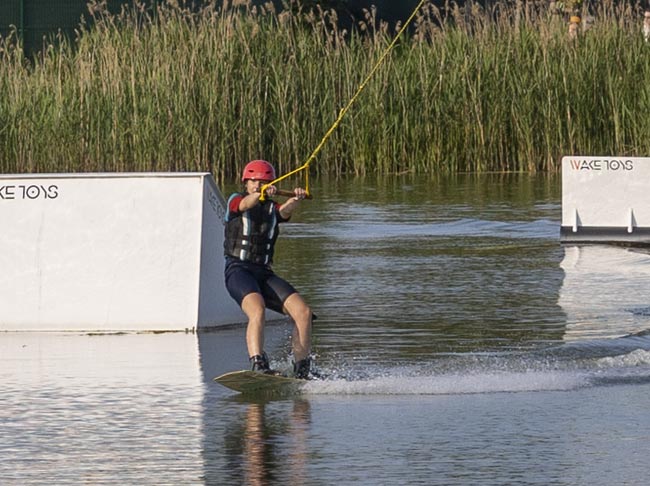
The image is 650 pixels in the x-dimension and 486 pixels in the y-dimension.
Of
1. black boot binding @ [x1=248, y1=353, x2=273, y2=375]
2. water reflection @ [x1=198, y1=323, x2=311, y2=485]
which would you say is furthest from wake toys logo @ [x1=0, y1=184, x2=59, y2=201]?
black boot binding @ [x1=248, y1=353, x2=273, y2=375]

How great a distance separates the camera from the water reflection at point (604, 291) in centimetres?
1142

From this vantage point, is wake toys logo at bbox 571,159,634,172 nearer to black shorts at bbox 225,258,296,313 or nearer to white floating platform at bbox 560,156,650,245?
white floating platform at bbox 560,156,650,245

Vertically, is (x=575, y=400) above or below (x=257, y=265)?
below

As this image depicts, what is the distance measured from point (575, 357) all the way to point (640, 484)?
3150 mm

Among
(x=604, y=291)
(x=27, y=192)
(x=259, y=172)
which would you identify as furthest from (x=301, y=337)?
(x=604, y=291)

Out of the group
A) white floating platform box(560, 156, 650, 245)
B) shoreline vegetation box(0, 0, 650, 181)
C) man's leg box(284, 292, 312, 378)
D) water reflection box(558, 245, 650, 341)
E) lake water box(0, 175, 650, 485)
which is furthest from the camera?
shoreline vegetation box(0, 0, 650, 181)

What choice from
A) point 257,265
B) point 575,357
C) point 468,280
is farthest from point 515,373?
point 468,280

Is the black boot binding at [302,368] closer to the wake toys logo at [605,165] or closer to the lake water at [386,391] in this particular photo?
the lake water at [386,391]

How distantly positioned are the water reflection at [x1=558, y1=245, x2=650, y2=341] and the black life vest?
2.00m

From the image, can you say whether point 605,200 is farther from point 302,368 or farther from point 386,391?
point 386,391

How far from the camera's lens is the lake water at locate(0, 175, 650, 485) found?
7.50 metres

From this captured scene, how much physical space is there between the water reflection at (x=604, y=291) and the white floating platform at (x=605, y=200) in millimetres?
396

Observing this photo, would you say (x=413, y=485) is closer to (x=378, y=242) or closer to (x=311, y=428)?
(x=311, y=428)

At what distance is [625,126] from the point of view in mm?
25281
